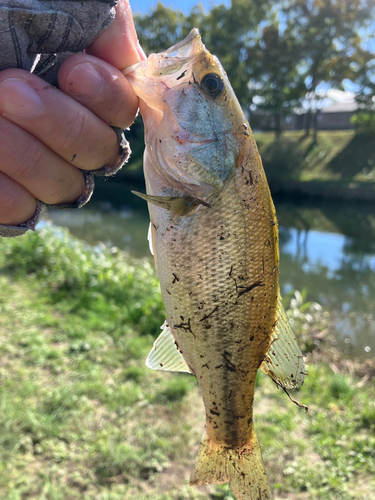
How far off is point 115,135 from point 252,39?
3525cm

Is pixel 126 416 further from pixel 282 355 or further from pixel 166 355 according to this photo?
pixel 282 355

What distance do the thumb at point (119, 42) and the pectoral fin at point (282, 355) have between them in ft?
4.37

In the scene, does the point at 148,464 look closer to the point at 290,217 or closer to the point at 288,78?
the point at 290,217

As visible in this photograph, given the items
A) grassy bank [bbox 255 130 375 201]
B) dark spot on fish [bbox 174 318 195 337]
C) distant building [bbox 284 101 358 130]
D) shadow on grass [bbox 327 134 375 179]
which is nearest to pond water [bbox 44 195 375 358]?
grassy bank [bbox 255 130 375 201]

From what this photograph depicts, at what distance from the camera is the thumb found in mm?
1476

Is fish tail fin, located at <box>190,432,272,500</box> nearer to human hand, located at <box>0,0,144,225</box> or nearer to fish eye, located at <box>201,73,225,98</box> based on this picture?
human hand, located at <box>0,0,144,225</box>

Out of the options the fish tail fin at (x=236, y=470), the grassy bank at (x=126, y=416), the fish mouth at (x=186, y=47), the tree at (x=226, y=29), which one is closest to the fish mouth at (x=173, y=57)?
the fish mouth at (x=186, y=47)

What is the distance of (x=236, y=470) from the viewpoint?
5.81ft

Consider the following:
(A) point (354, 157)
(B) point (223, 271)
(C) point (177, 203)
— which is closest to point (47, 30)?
(C) point (177, 203)

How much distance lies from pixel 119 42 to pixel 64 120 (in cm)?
42

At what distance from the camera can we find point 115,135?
163 cm

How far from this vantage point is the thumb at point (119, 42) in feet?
4.84

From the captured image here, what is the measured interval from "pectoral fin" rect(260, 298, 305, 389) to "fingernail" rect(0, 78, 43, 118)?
138 cm

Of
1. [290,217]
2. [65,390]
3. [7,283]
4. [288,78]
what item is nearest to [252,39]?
[288,78]
